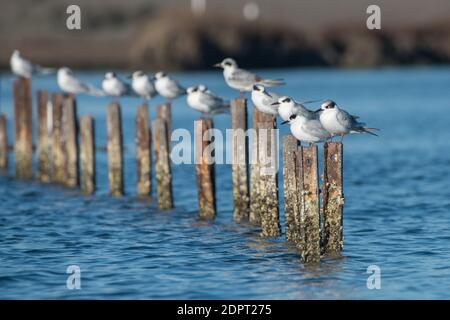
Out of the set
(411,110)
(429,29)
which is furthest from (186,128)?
(429,29)

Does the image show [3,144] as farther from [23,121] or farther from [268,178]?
[268,178]

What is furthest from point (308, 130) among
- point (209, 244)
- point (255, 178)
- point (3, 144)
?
point (3, 144)

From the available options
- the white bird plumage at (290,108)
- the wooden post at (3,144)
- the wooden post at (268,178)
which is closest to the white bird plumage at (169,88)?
the wooden post at (268,178)

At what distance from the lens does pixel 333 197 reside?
48.1 feet

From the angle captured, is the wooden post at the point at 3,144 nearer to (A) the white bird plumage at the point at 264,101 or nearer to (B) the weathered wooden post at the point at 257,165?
(B) the weathered wooden post at the point at 257,165

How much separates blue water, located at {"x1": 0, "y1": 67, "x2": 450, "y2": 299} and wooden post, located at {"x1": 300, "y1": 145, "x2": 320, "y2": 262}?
0.45m

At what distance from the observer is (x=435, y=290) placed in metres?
13.8

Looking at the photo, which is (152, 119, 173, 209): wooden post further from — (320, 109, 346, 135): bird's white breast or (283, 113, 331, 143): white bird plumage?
(320, 109, 346, 135): bird's white breast

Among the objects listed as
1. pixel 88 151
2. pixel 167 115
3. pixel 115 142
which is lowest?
pixel 88 151

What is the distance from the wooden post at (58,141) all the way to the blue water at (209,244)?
44 cm

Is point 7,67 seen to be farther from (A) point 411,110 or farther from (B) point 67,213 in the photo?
(B) point 67,213

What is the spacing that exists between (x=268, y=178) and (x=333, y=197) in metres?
2.47

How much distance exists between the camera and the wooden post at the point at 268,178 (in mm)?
16812

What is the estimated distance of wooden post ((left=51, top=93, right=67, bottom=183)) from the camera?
23953 mm
